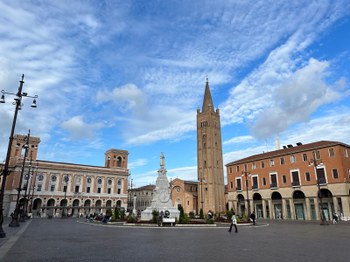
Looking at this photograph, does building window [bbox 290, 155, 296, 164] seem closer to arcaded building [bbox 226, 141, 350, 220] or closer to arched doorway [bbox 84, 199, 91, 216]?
arcaded building [bbox 226, 141, 350, 220]

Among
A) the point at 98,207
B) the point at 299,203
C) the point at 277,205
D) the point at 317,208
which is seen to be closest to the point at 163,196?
the point at 317,208

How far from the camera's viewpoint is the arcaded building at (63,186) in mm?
67562

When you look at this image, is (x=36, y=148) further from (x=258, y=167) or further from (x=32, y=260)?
(x=32, y=260)

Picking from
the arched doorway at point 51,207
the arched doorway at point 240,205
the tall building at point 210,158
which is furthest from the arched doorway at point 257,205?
the arched doorway at point 51,207

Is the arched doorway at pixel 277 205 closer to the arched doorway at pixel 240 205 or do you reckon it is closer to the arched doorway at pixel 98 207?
the arched doorway at pixel 240 205

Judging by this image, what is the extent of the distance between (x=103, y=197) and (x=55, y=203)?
13327mm

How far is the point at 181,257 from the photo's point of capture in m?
8.95

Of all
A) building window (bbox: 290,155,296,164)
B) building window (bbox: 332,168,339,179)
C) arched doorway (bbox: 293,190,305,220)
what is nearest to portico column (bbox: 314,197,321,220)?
arched doorway (bbox: 293,190,305,220)

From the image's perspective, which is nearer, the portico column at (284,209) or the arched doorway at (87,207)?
the portico column at (284,209)

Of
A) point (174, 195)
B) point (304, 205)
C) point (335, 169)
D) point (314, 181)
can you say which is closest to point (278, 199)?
point (304, 205)

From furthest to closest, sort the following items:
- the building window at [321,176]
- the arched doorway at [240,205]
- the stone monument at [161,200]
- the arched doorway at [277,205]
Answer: the arched doorway at [240,205] < the arched doorway at [277,205] < the building window at [321,176] < the stone monument at [161,200]

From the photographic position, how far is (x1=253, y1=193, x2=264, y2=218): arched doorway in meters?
53.4

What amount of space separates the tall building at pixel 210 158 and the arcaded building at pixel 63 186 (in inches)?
1023

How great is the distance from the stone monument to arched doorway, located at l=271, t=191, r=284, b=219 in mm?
26019
